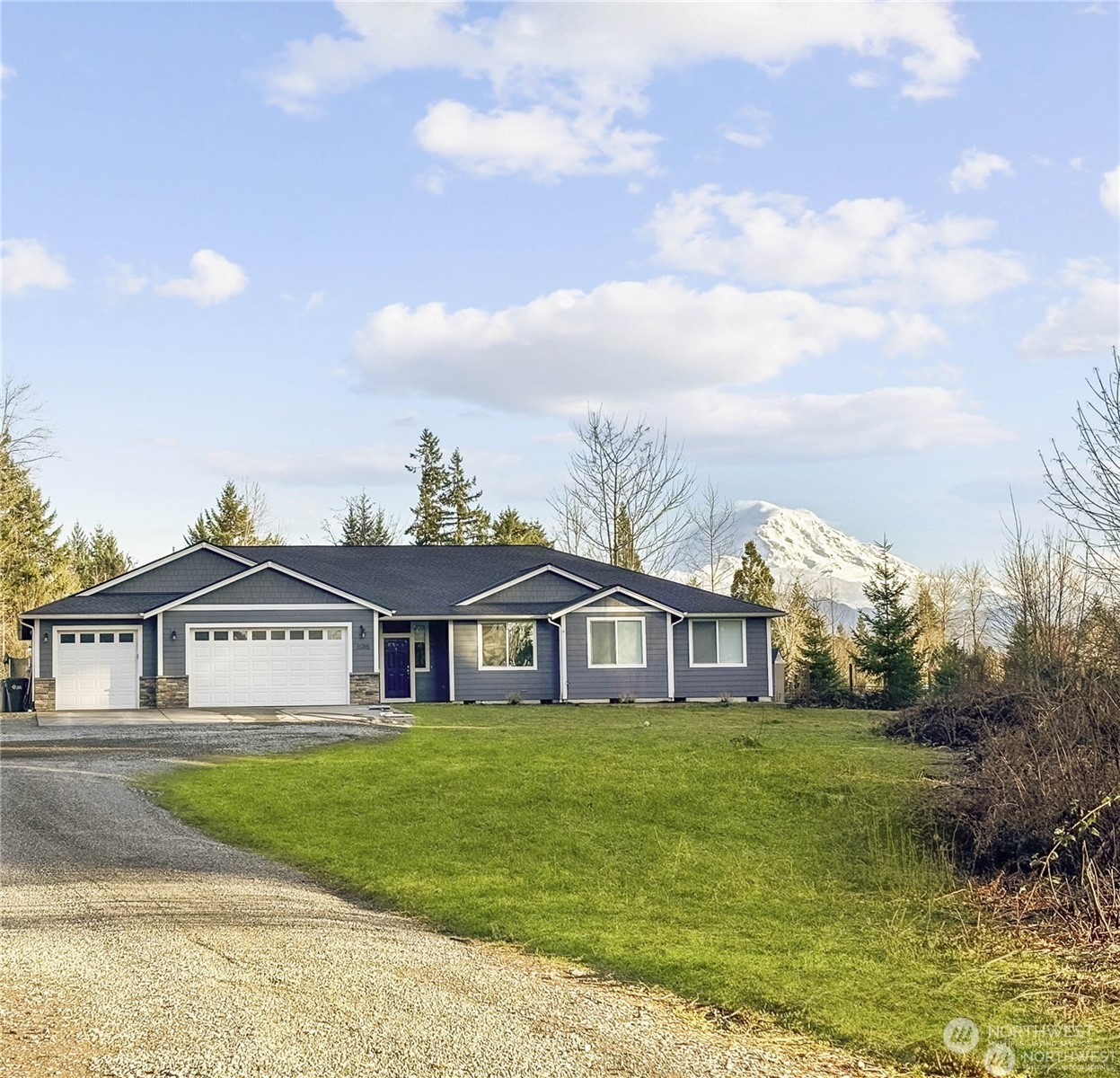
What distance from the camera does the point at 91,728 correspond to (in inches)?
878

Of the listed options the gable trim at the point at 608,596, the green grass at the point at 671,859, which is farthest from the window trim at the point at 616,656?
the green grass at the point at 671,859

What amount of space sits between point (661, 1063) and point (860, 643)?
29.8m

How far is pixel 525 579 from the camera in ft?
104

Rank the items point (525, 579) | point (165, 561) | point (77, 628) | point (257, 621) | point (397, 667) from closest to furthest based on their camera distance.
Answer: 1. point (77, 628)
2. point (257, 621)
3. point (165, 561)
4. point (397, 667)
5. point (525, 579)

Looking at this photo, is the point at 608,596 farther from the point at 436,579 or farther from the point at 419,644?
the point at 436,579

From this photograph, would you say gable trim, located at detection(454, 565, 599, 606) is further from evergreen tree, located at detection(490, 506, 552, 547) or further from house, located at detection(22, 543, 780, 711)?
evergreen tree, located at detection(490, 506, 552, 547)

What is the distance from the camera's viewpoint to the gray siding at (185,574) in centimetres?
2927

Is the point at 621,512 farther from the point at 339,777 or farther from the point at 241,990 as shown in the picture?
the point at 241,990

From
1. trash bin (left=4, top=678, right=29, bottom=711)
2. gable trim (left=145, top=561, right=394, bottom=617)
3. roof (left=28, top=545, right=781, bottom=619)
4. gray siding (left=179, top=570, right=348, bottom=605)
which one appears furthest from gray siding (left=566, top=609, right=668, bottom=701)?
trash bin (left=4, top=678, right=29, bottom=711)

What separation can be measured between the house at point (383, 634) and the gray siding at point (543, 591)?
5 cm

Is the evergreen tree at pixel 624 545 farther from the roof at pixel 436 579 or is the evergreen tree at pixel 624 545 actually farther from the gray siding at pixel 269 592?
the gray siding at pixel 269 592

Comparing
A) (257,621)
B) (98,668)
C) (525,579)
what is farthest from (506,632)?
(98,668)

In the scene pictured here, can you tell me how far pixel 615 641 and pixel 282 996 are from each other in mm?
24901

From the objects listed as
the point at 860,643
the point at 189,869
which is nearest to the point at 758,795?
the point at 189,869
